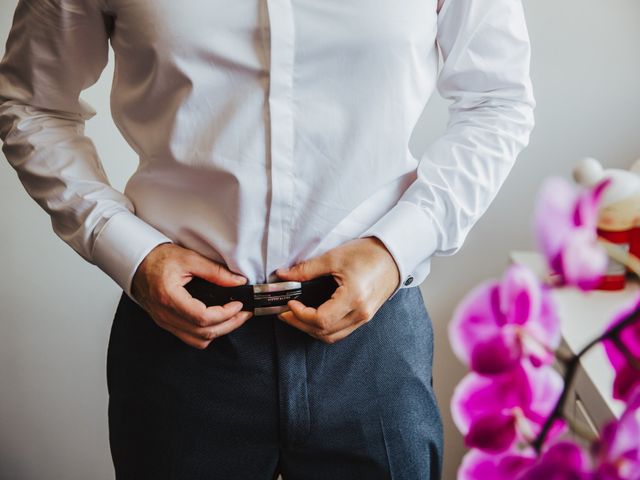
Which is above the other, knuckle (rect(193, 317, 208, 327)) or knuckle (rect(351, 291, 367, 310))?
knuckle (rect(351, 291, 367, 310))

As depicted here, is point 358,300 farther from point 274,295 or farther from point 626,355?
point 626,355

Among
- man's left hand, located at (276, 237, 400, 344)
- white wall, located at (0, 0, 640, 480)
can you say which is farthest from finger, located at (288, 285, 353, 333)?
white wall, located at (0, 0, 640, 480)

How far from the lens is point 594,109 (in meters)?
1.31

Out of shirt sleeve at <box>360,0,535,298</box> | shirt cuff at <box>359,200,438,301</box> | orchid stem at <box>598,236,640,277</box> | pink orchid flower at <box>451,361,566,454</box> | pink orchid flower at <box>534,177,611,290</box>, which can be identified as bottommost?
shirt cuff at <box>359,200,438,301</box>

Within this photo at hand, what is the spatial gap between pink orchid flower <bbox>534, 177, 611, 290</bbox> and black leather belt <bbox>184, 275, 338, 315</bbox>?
505 millimetres

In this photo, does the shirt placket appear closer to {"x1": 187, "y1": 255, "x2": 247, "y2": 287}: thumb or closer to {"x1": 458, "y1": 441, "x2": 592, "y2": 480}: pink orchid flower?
{"x1": 187, "y1": 255, "x2": 247, "y2": 287}: thumb

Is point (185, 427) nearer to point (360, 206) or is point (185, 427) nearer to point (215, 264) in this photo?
point (215, 264)

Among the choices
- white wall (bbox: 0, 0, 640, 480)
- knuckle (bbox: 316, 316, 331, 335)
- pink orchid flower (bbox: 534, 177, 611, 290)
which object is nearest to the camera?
pink orchid flower (bbox: 534, 177, 611, 290)

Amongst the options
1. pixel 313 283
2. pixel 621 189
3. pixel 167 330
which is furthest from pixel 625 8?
pixel 621 189

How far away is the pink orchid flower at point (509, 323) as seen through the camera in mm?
207

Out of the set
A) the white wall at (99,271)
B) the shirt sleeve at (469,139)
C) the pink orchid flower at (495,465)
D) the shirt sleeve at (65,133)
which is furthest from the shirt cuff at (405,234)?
the white wall at (99,271)

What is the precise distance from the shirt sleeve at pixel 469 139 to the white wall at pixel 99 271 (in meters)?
0.62

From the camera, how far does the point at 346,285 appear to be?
67 cm

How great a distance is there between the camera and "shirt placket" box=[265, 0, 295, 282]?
658 mm
